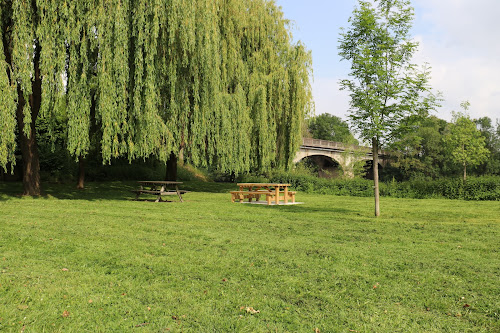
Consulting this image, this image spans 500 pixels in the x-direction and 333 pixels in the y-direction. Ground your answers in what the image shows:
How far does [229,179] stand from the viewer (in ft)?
123

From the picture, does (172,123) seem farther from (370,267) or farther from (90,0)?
(370,267)

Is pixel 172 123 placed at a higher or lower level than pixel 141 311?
higher

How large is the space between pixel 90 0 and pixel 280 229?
1024 centimetres

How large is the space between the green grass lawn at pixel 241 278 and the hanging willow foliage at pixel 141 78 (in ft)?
17.9

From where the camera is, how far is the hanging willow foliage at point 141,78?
12.6 meters

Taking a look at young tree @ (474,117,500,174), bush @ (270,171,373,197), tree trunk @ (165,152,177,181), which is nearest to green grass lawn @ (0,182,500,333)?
tree trunk @ (165,152,177,181)

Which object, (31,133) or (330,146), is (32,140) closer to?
(31,133)

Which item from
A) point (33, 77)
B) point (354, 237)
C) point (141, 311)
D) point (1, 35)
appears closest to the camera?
point (141, 311)

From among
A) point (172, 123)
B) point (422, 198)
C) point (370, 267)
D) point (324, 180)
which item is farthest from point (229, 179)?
point (370, 267)

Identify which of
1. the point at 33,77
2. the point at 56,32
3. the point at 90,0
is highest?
the point at 90,0

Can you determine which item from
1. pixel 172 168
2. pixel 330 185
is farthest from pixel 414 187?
pixel 172 168

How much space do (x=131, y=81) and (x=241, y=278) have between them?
35.6 feet

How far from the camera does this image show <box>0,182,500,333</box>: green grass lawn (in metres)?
3.70

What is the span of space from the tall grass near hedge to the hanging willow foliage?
279 inches
